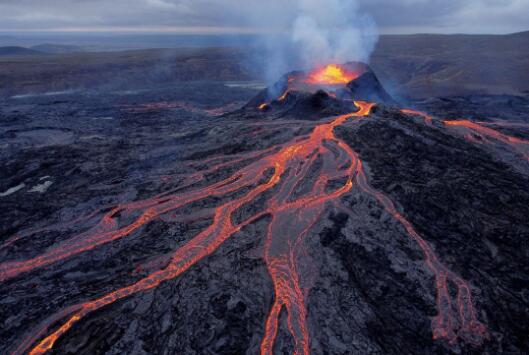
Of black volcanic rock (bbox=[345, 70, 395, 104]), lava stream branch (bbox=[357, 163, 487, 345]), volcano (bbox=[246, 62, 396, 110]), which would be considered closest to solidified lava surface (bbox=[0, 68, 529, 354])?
lava stream branch (bbox=[357, 163, 487, 345])

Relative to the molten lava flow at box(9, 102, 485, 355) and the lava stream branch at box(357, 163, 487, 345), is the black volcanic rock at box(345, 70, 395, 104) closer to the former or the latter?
the molten lava flow at box(9, 102, 485, 355)

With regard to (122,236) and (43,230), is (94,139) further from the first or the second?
(122,236)

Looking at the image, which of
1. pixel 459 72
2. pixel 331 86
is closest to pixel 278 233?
pixel 331 86

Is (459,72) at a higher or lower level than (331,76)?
lower

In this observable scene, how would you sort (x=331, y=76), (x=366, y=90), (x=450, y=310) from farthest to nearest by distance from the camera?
(x=331, y=76) → (x=366, y=90) → (x=450, y=310)

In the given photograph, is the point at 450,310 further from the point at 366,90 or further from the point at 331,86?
the point at 366,90

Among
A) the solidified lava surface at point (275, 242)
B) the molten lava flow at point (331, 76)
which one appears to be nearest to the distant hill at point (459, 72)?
the molten lava flow at point (331, 76)
